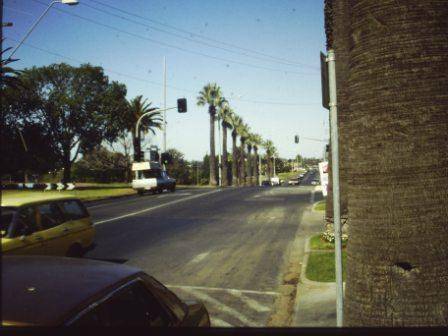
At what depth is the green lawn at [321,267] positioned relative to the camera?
29.0ft

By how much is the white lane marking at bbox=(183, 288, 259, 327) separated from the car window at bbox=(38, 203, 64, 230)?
119 inches

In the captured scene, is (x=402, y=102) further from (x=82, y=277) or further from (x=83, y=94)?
(x=83, y=94)

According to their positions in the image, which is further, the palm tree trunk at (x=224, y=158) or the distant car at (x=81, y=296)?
the palm tree trunk at (x=224, y=158)

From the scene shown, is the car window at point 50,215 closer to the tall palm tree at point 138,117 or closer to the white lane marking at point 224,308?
the white lane marking at point 224,308

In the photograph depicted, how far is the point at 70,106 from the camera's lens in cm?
4534

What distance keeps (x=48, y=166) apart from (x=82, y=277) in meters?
40.5

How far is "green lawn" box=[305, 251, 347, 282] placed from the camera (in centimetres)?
884

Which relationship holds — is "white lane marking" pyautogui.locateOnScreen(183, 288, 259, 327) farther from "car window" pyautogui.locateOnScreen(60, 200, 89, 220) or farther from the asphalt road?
"car window" pyautogui.locateOnScreen(60, 200, 89, 220)

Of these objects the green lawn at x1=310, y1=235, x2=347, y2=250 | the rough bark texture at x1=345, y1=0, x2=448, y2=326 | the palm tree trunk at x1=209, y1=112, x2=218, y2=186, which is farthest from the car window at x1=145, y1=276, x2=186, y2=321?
the palm tree trunk at x1=209, y1=112, x2=218, y2=186

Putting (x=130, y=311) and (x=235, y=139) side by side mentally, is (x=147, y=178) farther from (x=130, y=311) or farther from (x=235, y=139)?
(x=235, y=139)

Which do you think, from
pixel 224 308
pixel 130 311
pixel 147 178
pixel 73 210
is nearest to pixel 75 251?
pixel 73 210

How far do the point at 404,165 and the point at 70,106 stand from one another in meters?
45.6

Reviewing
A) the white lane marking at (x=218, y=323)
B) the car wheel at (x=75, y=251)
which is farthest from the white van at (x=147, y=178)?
the white lane marking at (x=218, y=323)

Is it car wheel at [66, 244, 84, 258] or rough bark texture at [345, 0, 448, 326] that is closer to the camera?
rough bark texture at [345, 0, 448, 326]
